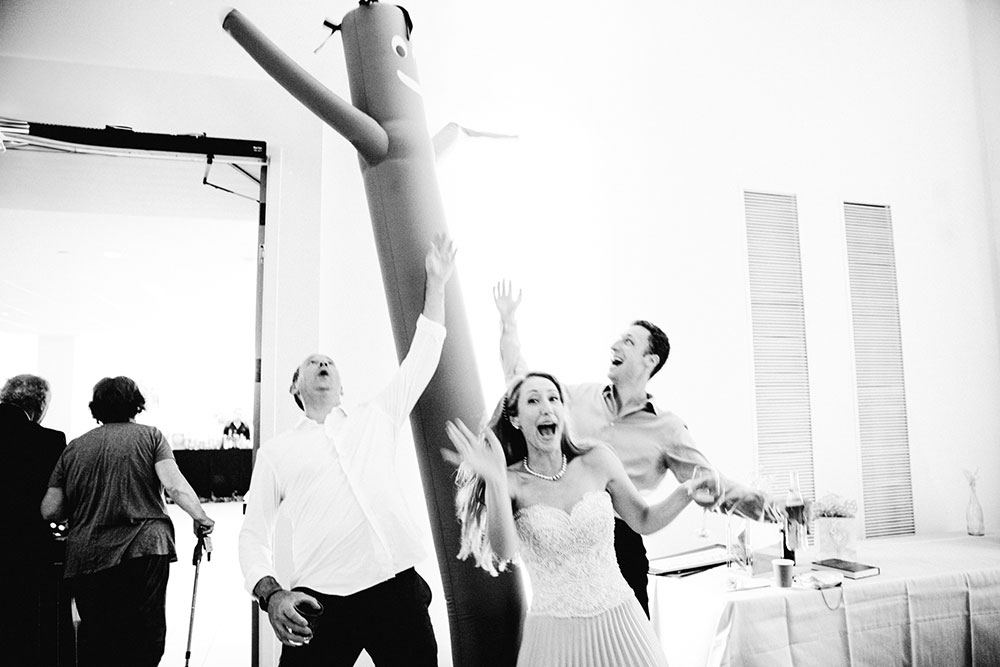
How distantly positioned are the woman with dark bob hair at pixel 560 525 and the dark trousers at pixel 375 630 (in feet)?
0.83

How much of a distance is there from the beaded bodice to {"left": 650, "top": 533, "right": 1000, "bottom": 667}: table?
606mm

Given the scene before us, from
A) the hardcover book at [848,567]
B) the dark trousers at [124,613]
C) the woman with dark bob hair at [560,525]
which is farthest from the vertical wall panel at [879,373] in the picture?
the dark trousers at [124,613]

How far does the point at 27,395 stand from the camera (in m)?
2.22

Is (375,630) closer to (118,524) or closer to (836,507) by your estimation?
(118,524)

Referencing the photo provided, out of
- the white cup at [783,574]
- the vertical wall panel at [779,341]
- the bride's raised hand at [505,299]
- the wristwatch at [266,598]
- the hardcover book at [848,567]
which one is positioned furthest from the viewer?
the vertical wall panel at [779,341]

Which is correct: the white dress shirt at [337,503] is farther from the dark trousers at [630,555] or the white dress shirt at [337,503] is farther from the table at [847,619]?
the table at [847,619]

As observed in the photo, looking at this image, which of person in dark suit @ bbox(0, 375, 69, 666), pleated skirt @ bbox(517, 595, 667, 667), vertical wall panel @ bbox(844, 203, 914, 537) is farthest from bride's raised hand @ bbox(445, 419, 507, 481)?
vertical wall panel @ bbox(844, 203, 914, 537)

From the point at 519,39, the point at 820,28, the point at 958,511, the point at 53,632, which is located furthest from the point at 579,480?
the point at 820,28

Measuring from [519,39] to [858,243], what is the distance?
79.3 inches

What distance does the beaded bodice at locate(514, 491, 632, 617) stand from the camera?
194 centimetres

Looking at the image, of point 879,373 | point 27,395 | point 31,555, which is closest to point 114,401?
point 27,395

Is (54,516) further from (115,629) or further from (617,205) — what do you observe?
(617,205)

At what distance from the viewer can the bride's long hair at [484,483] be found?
2.11 m

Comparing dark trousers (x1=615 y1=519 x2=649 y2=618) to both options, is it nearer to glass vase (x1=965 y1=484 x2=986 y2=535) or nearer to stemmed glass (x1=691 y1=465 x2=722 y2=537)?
stemmed glass (x1=691 y1=465 x2=722 y2=537)
